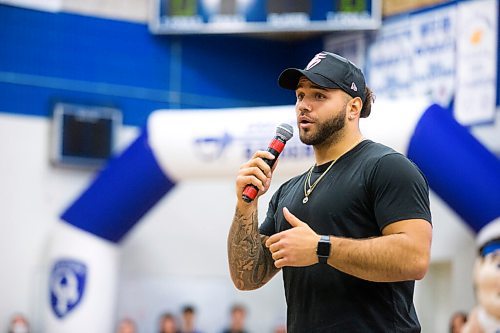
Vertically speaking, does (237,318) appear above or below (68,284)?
below

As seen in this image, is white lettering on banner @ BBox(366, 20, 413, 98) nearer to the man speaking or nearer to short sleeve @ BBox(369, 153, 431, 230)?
the man speaking

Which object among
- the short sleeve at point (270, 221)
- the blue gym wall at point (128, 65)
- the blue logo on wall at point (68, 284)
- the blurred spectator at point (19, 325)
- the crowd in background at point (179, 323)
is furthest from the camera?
the blue gym wall at point (128, 65)

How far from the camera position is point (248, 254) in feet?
12.1

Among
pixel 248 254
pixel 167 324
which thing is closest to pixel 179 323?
pixel 167 324

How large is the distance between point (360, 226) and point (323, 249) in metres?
0.24

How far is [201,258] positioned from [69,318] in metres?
3.94

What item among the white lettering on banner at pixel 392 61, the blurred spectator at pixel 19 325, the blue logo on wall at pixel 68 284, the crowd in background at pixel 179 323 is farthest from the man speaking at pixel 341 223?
the white lettering on banner at pixel 392 61

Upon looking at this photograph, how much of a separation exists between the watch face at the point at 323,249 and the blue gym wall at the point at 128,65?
11946mm

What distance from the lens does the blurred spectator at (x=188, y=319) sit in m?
14.1

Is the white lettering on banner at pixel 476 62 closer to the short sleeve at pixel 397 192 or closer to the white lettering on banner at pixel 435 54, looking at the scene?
the white lettering on banner at pixel 435 54

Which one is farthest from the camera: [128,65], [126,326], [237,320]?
[128,65]

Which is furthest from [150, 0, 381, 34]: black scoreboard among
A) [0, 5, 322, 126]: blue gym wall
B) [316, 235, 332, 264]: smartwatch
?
[316, 235, 332, 264]: smartwatch

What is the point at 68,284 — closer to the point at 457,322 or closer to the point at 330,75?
the point at 457,322

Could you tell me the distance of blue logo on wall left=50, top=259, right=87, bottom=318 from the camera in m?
11.6
